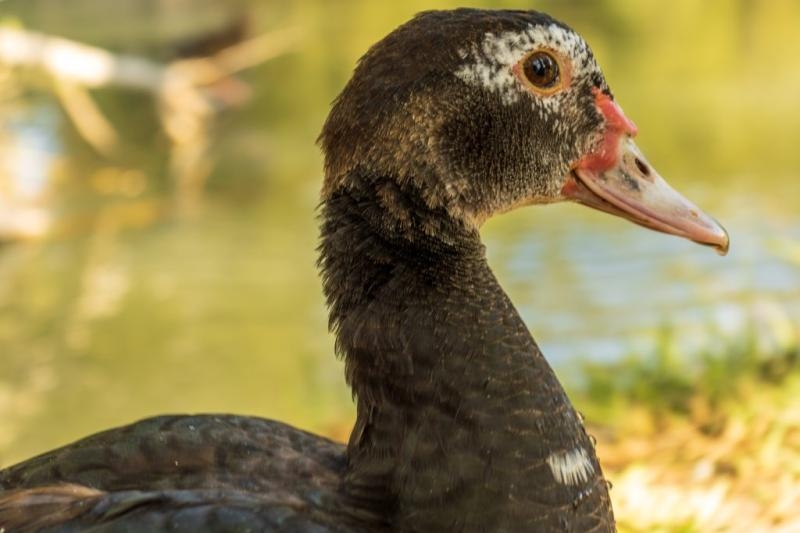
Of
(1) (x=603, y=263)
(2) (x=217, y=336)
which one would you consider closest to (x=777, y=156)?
(1) (x=603, y=263)

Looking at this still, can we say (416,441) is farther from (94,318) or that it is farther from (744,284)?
(94,318)

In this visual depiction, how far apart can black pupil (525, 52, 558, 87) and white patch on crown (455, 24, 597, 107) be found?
0.02 metres

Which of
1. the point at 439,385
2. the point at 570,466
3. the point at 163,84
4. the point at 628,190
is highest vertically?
the point at 163,84

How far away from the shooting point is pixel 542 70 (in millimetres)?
1999

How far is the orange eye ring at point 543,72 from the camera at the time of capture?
1.97 meters

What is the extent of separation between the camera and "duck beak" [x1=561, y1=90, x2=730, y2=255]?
82.6 inches

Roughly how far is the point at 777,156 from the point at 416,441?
23.9 ft

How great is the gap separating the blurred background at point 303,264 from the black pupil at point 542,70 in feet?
4.54

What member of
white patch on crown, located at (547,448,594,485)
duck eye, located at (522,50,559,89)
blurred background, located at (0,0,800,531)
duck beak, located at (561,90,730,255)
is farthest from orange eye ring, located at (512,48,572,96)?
blurred background, located at (0,0,800,531)

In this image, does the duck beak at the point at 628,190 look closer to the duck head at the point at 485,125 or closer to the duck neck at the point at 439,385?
the duck head at the point at 485,125

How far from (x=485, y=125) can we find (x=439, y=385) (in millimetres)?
476

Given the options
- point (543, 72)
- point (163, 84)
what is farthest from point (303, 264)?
point (543, 72)

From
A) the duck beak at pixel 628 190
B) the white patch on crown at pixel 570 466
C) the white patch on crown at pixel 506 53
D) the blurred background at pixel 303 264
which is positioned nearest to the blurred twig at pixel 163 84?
the blurred background at pixel 303 264

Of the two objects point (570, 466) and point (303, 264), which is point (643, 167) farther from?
point (303, 264)
